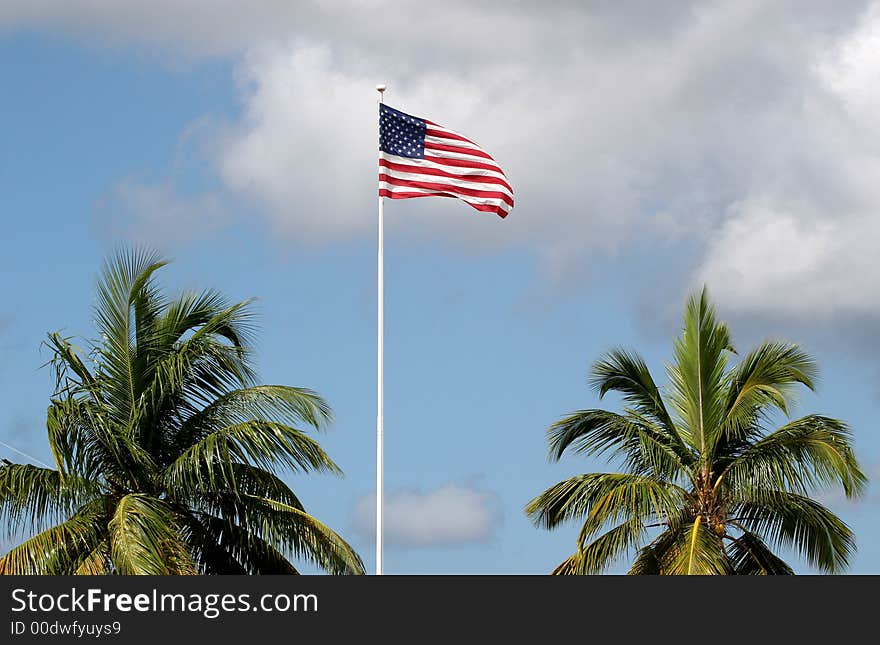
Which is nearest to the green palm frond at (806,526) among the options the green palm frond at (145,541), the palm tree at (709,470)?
the palm tree at (709,470)

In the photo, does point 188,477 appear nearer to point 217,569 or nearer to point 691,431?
point 217,569

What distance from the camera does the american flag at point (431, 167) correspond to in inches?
814

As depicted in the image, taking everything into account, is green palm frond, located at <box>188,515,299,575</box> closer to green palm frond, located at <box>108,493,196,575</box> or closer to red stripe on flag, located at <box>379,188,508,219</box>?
green palm frond, located at <box>108,493,196,575</box>

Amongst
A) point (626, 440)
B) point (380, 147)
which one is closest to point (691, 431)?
point (626, 440)

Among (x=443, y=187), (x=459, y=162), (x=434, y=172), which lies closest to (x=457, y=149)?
(x=459, y=162)

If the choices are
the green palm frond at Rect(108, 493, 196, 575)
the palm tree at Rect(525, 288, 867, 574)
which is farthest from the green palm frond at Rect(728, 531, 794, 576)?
the green palm frond at Rect(108, 493, 196, 575)

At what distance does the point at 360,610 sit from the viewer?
14.8 metres

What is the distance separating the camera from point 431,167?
20.7 metres

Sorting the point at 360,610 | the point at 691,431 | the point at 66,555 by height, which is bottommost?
the point at 360,610

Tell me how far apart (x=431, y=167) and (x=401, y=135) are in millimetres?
680

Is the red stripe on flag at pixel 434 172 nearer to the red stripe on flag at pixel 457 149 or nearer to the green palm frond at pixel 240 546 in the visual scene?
the red stripe on flag at pixel 457 149

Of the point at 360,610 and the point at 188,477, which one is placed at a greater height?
the point at 188,477

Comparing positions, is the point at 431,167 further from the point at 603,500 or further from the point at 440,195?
the point at 603,500

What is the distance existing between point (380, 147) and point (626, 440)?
6270 mm
